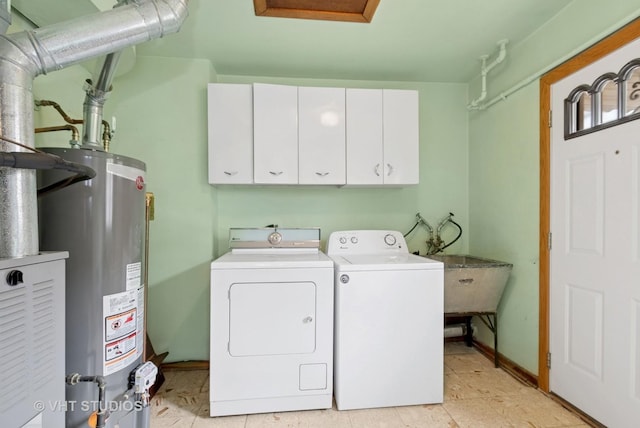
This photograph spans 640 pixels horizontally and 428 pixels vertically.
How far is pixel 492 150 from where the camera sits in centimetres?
246

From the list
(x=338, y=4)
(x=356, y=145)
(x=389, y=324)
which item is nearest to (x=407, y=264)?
(x=389, y=324)

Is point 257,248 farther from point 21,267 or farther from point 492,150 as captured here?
point 492,150

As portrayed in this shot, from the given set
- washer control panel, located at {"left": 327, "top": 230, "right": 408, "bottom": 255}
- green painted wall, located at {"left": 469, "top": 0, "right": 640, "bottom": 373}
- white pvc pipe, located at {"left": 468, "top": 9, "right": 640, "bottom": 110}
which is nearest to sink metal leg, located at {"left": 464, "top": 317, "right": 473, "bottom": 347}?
green painted wall, located at {"left": 469, "top": 0, "right": 640, "bottom": 373}

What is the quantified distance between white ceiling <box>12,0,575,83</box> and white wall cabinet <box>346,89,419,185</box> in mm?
326

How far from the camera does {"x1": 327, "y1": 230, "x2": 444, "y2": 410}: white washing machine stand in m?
1.77

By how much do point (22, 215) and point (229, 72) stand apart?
6.77 feet

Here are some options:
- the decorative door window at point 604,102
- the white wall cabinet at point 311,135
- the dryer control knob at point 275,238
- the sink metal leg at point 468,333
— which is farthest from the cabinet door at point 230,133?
the sink metal leg at point 468,333

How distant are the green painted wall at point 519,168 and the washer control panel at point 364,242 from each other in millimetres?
818

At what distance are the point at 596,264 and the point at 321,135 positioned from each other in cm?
188

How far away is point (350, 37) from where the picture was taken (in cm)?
203

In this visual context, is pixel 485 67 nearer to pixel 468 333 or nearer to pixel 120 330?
pixel 468 333

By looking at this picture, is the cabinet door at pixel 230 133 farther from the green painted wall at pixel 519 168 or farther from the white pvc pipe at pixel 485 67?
the green painted wall at pixel 519 168

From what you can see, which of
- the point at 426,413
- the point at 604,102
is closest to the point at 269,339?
the point at 426,413

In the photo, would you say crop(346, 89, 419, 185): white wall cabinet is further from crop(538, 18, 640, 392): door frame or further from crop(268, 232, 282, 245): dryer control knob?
crop(538, 18, 640, 392): door frame
